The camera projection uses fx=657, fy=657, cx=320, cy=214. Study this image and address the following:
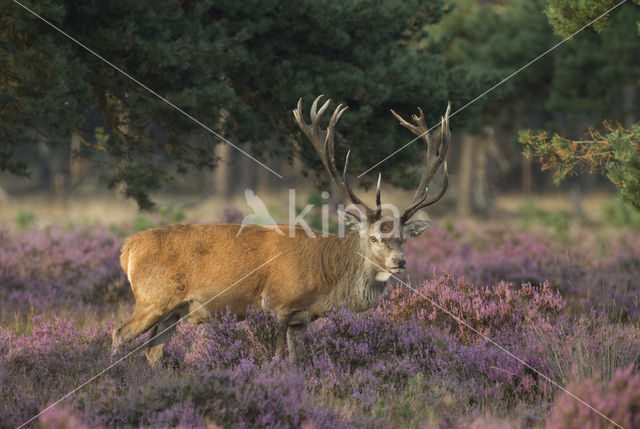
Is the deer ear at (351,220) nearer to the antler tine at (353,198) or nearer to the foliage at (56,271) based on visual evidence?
the antler tine at (353,198)

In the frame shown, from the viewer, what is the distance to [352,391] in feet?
16.2

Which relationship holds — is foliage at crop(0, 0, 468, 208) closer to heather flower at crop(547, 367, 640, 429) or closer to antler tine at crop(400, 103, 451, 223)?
antler tine at crop(400, 103, 451, 223)

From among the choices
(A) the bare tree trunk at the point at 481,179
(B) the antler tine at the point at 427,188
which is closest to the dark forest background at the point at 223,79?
(B) the antler tine at the point at 427,188

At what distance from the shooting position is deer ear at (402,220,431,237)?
6266 millimetres

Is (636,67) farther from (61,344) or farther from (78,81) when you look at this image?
(61,344)

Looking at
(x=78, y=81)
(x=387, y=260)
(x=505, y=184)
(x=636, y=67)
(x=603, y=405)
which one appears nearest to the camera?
(x=603, y=405)

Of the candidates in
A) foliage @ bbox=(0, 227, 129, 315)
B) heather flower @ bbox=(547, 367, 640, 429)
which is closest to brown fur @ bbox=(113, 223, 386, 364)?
foliage @ bbox=(0, 227, 129, 315)

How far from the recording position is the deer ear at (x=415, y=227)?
6.27 metres

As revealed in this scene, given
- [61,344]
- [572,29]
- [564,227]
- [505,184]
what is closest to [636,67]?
[564,227]

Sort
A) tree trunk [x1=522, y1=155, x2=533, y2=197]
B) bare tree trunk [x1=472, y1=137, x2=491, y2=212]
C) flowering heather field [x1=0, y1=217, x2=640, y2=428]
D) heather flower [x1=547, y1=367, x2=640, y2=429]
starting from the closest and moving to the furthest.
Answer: heather flower [x1=547, y1=367, x2=640, y2=429] < flowering heather field [x1=0, y1=217, x2=640, y2=428] < bare tree trunk [x1=472, y1=137, x2=491, y2=212] < tree trunk [x1=522, y1=155, x2=533, y2=197]

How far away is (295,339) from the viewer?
5879 mm

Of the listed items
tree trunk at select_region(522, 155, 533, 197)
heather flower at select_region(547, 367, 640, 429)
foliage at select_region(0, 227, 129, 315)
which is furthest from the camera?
tree trunk at select_region(522, 155, 533, 197)

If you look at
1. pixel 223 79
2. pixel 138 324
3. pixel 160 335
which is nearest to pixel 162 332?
pixel 160 335

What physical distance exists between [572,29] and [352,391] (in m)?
3.94
